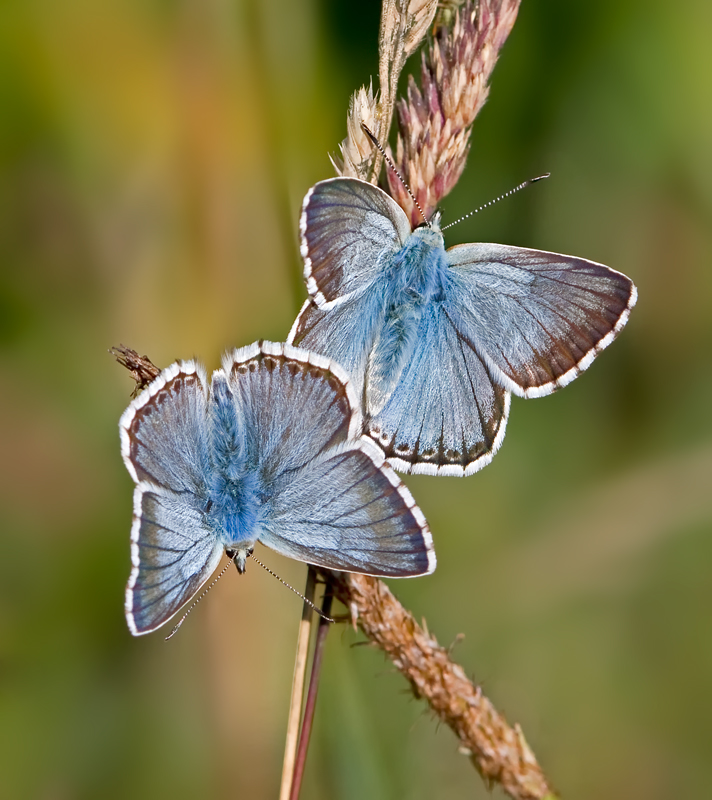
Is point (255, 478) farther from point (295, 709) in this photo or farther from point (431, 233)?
point (431, 233)

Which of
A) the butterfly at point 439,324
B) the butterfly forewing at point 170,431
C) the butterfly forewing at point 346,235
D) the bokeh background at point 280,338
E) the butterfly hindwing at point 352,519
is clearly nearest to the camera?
the butterfly hindwing at point 352,519

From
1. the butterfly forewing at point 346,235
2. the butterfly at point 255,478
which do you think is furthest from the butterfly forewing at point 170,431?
the butterfly forewing at point 346,235

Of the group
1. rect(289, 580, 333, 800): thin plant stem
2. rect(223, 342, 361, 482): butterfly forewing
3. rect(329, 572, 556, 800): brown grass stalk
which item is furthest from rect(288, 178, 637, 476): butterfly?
rect(289, 580, 333, 800): thin plant stem

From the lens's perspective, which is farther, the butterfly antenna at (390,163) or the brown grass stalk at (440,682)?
the butterfly antenna at (390,163)

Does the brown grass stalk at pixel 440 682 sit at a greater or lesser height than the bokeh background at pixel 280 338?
lesser

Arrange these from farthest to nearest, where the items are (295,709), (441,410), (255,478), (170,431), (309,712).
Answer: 1. (441,410)
2. (255,478)
3. (170,431)
4. (295,709)
5. (309,712)

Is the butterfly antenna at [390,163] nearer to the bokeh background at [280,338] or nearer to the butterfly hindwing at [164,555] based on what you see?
the bokeh background at [280,338]

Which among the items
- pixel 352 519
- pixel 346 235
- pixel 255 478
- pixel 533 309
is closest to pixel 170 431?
pixel 255 478

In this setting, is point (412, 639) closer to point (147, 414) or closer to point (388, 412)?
point (388, 412)
